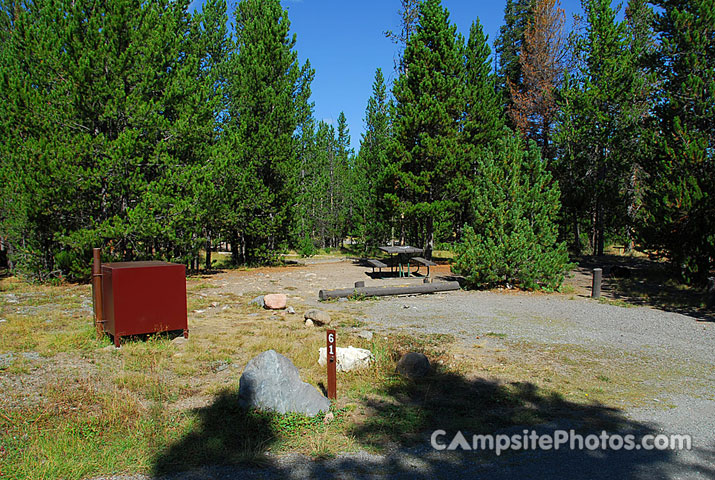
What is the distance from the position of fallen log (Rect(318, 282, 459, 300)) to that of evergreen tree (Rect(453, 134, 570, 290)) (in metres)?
0.94

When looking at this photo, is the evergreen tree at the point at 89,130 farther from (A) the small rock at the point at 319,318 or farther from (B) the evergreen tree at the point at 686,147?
(B) the evergreen tree at the point at 686,147

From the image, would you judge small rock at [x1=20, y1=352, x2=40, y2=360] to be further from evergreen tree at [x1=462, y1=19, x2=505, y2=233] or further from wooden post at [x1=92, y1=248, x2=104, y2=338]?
evergreen tree at [x1=462, y1=19, x2=505, y2=233]

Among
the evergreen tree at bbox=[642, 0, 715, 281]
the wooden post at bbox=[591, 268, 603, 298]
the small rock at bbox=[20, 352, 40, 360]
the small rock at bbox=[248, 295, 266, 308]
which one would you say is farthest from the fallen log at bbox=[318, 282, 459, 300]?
the small rock at bbox=[20, 352, 40, 360]

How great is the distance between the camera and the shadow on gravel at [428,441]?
4066mm

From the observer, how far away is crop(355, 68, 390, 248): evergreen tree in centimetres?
3147

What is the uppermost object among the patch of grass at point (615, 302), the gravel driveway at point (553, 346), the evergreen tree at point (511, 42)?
the evergreen tree at point (511, 42)

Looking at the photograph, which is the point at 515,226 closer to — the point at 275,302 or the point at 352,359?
the point at 275,302

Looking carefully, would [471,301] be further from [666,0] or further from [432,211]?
[666,0]

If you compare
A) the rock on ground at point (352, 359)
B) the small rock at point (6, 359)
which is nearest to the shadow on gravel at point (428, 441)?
the rock on ground at point (352, 359)

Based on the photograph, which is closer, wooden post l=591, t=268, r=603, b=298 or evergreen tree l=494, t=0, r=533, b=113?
wooden post l=591, t=268, r=603, b=298

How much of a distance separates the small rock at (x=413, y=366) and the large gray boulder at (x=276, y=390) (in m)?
1.68

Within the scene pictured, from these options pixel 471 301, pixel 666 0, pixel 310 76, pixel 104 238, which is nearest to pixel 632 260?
pixel 666 0

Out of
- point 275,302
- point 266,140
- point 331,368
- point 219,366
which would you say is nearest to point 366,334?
point 219,366

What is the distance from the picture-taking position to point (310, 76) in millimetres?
23875
